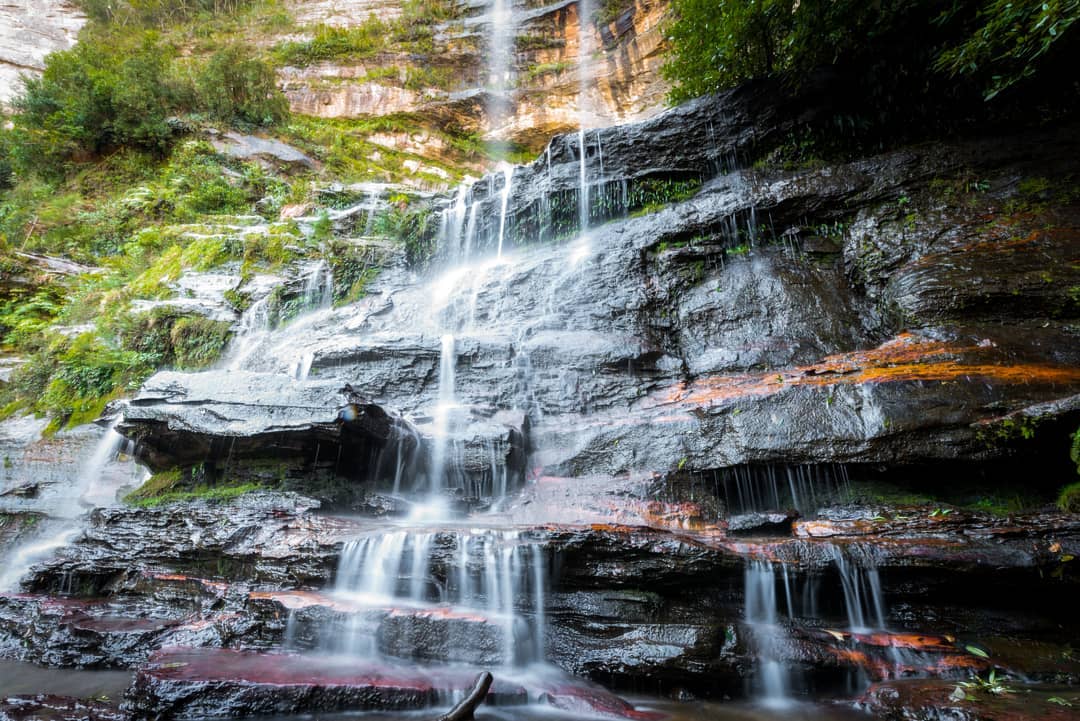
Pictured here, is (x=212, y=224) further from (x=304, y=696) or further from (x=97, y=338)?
(x=304, y=696)

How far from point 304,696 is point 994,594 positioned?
17.5 ft

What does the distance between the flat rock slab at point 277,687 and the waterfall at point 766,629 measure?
1.82 metres

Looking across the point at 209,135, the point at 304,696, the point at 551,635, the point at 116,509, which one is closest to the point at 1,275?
the point at 209,135

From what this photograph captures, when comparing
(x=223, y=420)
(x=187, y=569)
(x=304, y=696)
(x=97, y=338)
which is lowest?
(x=304, y=696)

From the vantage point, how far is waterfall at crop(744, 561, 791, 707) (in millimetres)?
3664

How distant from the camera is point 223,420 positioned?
6.31m

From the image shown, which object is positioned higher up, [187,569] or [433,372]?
[433,372]

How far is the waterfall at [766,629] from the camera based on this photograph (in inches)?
144

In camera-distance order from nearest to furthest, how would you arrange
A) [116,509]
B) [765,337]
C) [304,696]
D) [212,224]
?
[304,696]
[116,509]
[765,337]
[212,224]

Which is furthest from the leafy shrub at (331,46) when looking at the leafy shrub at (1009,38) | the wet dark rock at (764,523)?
the wet dark rock at (764,523)

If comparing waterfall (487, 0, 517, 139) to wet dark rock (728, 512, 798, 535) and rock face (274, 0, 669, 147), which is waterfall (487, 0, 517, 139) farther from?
wet dark rock (728, 512, 798, 535)

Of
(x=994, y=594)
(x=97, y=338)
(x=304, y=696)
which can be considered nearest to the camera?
(x=304, y=696)

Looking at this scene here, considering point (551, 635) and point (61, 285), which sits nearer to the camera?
point (551, 635)

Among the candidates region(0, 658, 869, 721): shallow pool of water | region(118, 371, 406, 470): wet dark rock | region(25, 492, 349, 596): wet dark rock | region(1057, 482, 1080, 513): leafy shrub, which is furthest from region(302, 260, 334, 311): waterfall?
region(1057, 482, 1080, 513): leafy shrub
